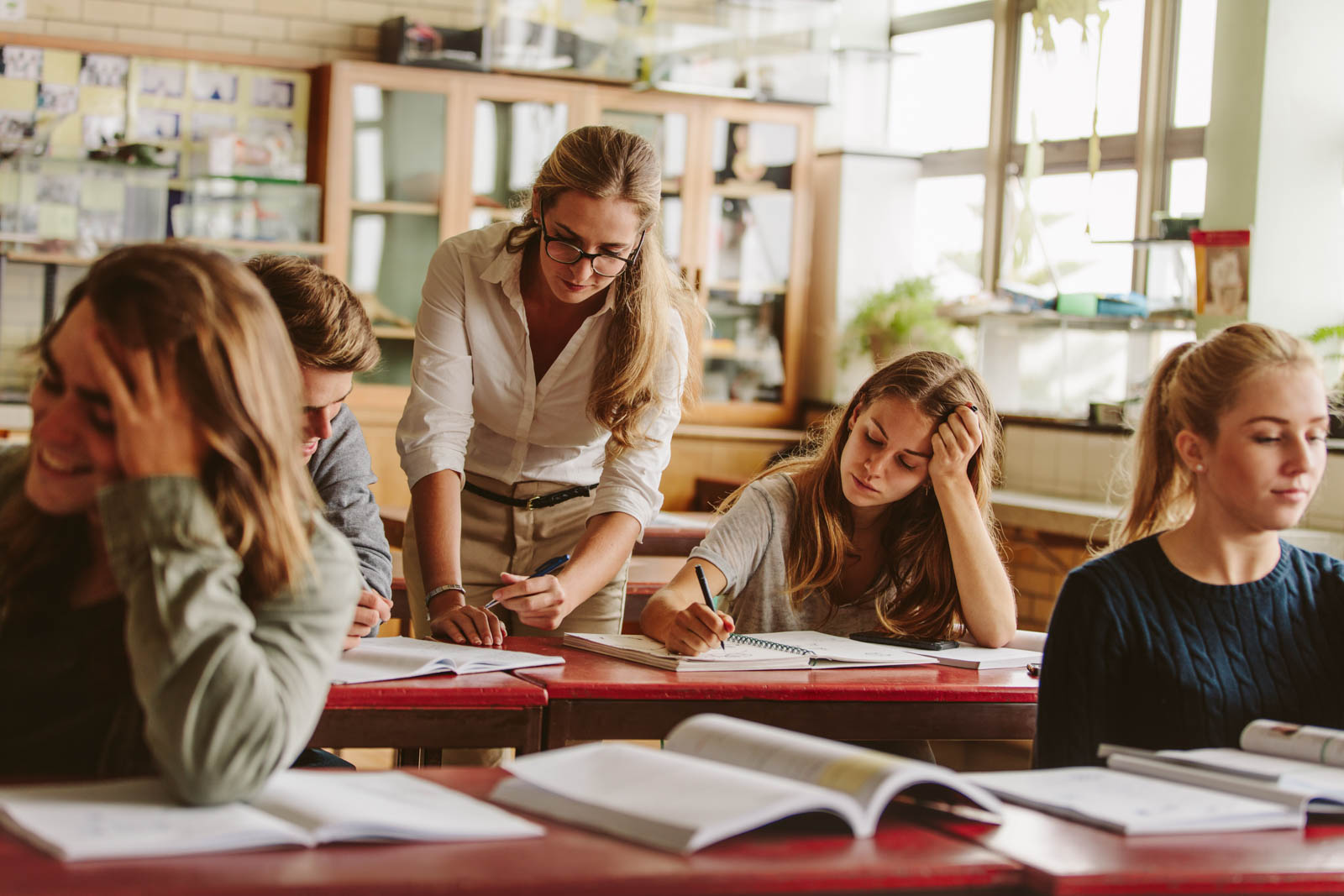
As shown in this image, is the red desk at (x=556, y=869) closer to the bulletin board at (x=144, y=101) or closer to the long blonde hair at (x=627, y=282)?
the long blonde hair at (x=627, y=282)

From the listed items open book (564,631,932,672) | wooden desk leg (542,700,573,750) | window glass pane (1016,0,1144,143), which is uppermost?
window glass pane (1016,0,1144,143)

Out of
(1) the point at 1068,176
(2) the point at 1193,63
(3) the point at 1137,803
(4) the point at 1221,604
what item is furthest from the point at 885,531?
(1) the point at 1068,176

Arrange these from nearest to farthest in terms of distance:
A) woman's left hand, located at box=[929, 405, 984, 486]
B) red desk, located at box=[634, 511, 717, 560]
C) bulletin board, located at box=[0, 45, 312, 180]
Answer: woman's left hand, located at box=[929, 405, 984, 486]
red desk, located at box=[634, 511, 717, 560]
bulletin board, located at box=[0, 45, 312, 180]

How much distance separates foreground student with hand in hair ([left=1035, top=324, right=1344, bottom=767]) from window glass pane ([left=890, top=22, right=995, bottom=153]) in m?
4.31

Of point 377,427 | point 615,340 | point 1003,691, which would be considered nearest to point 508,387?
point 615,340

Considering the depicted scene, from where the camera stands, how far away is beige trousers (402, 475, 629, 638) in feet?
7.88

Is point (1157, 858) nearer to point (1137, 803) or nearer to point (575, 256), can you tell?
point (1137, 803)

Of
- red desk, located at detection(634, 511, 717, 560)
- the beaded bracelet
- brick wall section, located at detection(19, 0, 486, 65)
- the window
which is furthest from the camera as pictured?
brick wall section, located at detection(19, 0, 486, 65)

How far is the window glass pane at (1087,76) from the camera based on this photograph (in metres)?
Answer: 5.01

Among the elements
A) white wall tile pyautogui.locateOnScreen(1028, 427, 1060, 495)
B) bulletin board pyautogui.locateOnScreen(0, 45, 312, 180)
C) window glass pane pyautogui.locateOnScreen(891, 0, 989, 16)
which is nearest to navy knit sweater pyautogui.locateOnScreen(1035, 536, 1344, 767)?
white wall tile pyautogui.locateOnScreen(1028, 427, 1060, 495)

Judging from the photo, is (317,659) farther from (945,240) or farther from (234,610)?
(945,240)

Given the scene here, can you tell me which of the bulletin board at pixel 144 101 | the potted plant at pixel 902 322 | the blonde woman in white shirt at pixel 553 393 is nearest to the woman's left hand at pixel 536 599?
the blonde woman in white shirt at pixel 553 393

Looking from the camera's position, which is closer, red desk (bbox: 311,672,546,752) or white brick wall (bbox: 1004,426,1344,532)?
red desk (bbox: 311,672,546,752)

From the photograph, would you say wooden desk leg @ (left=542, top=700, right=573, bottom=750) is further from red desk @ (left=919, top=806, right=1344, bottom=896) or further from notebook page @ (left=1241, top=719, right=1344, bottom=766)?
notebook page @ (left=1241, top=719, right=1344, bottom=766)
